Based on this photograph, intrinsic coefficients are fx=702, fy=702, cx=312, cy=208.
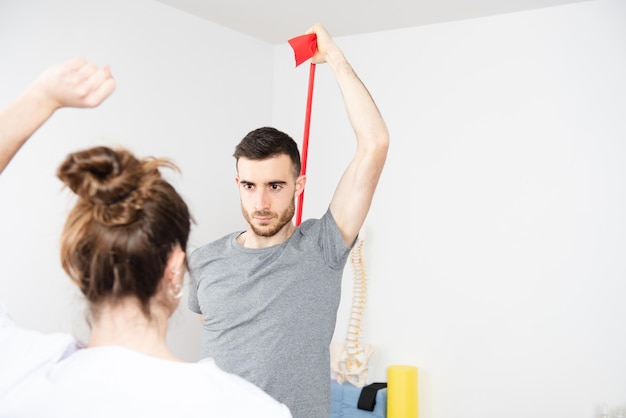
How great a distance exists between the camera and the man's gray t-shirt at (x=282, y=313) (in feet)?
5.97

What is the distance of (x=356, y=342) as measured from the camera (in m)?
3.37

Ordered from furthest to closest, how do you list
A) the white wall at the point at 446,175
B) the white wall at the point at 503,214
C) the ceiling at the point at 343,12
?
the ceiling at the point at 343,12, the white wall at the point at 503,214, the white wall at the point at 446,175

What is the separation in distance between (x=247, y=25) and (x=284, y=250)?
203 centimetres

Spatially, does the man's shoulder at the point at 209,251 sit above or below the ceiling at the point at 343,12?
below

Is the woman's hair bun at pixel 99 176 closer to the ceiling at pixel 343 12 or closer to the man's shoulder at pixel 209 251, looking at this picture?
the man's shoulder at pixel 209 251

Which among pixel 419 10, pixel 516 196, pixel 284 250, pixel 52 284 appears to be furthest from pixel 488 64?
pixel 52 284

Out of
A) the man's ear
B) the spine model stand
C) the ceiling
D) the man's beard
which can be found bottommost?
the spine model stand

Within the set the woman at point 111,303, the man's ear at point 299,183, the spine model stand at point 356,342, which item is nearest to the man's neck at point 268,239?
the man's ear at point 299,183

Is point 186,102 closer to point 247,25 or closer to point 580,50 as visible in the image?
point 247,25

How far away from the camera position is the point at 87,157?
0.98m

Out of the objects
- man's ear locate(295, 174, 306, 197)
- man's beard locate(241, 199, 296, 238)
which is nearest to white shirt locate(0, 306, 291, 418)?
man's beard locate(241, 199, 296, 238)

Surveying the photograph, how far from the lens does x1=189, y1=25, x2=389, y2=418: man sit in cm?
181

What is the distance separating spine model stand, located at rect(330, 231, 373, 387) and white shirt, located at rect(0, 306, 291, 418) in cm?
242

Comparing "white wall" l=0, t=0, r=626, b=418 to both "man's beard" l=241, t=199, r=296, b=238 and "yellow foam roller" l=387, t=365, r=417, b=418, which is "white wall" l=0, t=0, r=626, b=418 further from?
"man's beard" l=241, t=199, r=296, b=238
